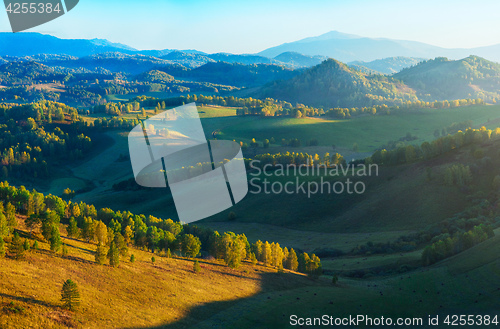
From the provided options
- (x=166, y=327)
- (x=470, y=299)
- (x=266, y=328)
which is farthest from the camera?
(x=470, y=299)

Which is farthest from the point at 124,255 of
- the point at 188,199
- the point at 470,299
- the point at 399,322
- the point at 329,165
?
the point at 329,165

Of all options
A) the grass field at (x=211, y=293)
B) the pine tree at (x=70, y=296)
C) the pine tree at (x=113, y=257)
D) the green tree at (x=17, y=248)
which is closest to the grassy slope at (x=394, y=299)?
the grass field at (x=211, y=293)

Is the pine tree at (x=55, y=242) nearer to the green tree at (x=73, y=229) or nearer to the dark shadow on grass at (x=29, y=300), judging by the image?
the green tree at (x=73, y=229)

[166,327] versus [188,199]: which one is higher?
[166,327]

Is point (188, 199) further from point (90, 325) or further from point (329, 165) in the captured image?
point (90, 325)

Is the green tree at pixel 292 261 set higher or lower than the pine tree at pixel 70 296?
lower
